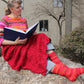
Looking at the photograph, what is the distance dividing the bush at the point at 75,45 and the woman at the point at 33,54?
2336 mm

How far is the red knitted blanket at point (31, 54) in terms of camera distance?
8.00ft

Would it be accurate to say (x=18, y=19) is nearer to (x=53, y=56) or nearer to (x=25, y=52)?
(x=25, y=52)

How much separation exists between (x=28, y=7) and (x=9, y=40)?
1040cm

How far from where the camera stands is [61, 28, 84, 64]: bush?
4.72 metres

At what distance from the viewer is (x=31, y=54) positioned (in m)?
2.45

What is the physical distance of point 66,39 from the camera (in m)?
5.02

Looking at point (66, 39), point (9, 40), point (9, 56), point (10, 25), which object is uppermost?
point (10, 25)

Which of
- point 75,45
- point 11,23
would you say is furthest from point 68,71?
point 75,45

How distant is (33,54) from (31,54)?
0.10 ft

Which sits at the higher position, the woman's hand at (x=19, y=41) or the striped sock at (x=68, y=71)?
the woman's hand at (x=19, y=41)

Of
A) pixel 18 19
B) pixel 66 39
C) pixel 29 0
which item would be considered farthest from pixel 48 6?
pixel 18 19

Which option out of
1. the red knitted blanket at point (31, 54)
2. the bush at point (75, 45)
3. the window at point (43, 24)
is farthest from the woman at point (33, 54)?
the window at point (43, 24)

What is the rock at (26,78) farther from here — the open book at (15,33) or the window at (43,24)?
the window at (43,24)

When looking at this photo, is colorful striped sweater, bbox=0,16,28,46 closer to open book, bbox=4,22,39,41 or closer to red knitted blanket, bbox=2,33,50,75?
open book, bbox=4,22,39,41
